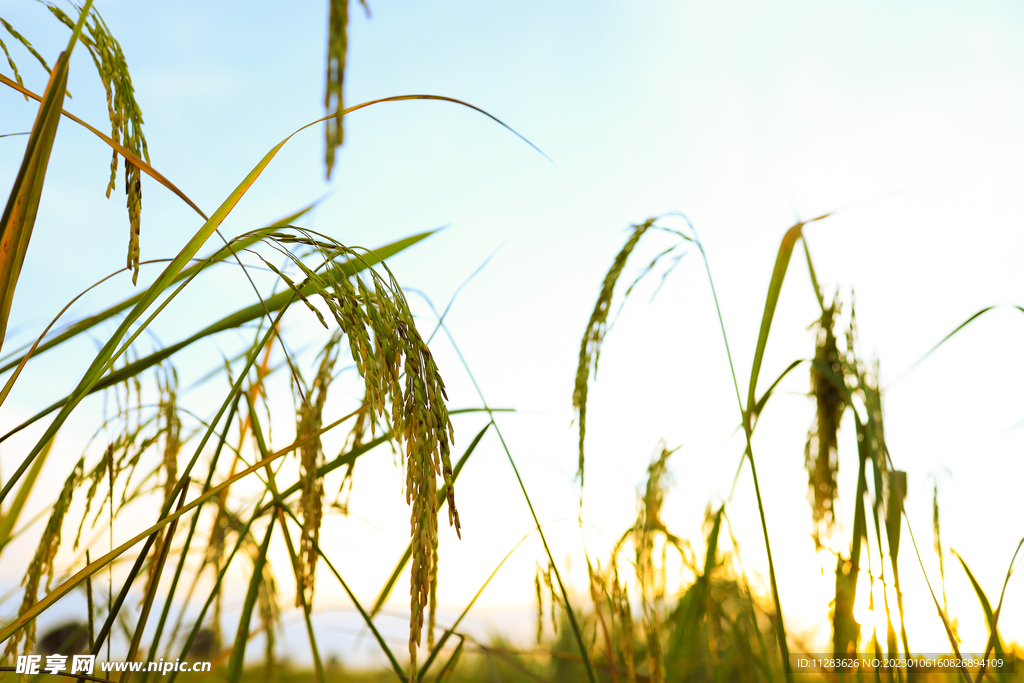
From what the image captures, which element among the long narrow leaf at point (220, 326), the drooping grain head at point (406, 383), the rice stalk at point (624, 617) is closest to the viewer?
the drooping grain head at point (406, 383)

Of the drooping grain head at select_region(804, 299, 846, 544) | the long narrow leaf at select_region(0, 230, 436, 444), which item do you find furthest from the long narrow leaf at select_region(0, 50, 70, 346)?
the drooping grain head at select_region(804, 299, 846, 544)

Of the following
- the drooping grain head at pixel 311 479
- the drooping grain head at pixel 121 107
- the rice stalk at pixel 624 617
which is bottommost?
the rice stalk at pixel 624 617

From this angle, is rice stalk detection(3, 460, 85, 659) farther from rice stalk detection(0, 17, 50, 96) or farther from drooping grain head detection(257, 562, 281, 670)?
rice stalk detection(0, 17, 50, 96)

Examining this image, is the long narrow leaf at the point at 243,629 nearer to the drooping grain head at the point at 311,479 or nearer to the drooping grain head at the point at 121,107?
the drooping grain head at the point at 311,479

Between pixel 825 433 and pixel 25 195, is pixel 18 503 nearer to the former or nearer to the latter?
pixel 25 195

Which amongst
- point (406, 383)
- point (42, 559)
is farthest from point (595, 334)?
point (42, 559)

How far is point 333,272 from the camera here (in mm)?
756

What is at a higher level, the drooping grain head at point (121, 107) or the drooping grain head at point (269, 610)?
the drooping grain head at point (121, 107)

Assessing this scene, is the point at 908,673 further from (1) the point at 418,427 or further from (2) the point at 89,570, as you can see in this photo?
(2) the point at 89,570

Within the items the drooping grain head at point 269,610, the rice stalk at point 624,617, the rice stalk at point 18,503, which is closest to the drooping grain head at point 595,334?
the rice stalk at point 624,617

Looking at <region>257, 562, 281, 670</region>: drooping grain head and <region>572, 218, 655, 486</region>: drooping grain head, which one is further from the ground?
<region>572, 218, 655, 486</region>: drooping grain head

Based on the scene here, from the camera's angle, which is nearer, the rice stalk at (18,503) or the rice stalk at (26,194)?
the rice stalk at (26,194)

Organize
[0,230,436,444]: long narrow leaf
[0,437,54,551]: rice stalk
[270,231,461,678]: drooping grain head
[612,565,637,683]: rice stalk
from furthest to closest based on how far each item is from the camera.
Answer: [0,437,54,551]: rice stalk → [612,565,637,683]: rice stalk → [0,230,436,444]: long narrow leaf → [270,231,461,678]: drooping grain head

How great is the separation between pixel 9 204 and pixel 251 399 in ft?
1.90
